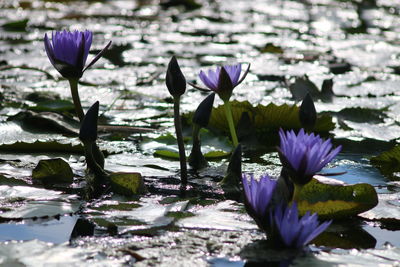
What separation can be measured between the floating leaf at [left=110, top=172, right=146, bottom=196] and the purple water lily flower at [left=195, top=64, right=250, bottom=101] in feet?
1.07

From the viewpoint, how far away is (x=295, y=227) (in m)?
1.36

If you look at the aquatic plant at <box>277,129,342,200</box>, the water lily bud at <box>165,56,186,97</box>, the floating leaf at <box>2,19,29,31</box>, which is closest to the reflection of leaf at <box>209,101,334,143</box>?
the water lily bud at <box>165,56,186,97</box>

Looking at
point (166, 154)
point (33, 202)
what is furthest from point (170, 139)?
point (33, 202)

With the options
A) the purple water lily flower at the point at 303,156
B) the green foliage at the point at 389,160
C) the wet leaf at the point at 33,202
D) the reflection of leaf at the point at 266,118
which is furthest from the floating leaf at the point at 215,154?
the purple water lily flower at the point at 303,156

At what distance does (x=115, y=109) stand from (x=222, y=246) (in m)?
1.63

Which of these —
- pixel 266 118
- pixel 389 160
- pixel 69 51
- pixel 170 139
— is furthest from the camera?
pixel 266 118

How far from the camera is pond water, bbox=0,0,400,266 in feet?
4.66

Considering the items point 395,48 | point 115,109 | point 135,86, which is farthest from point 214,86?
point 395,48

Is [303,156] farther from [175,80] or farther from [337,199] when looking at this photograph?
[175,80]

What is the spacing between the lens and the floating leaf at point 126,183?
5.86 feet

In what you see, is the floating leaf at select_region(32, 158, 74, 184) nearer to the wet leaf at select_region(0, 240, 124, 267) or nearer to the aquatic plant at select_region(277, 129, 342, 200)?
the wet leaf at select_region(0, 240, 124, 267)

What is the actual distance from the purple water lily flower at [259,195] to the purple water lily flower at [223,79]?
52cm

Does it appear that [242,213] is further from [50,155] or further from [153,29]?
[153,29]

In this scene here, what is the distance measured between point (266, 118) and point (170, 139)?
1.25 feet
